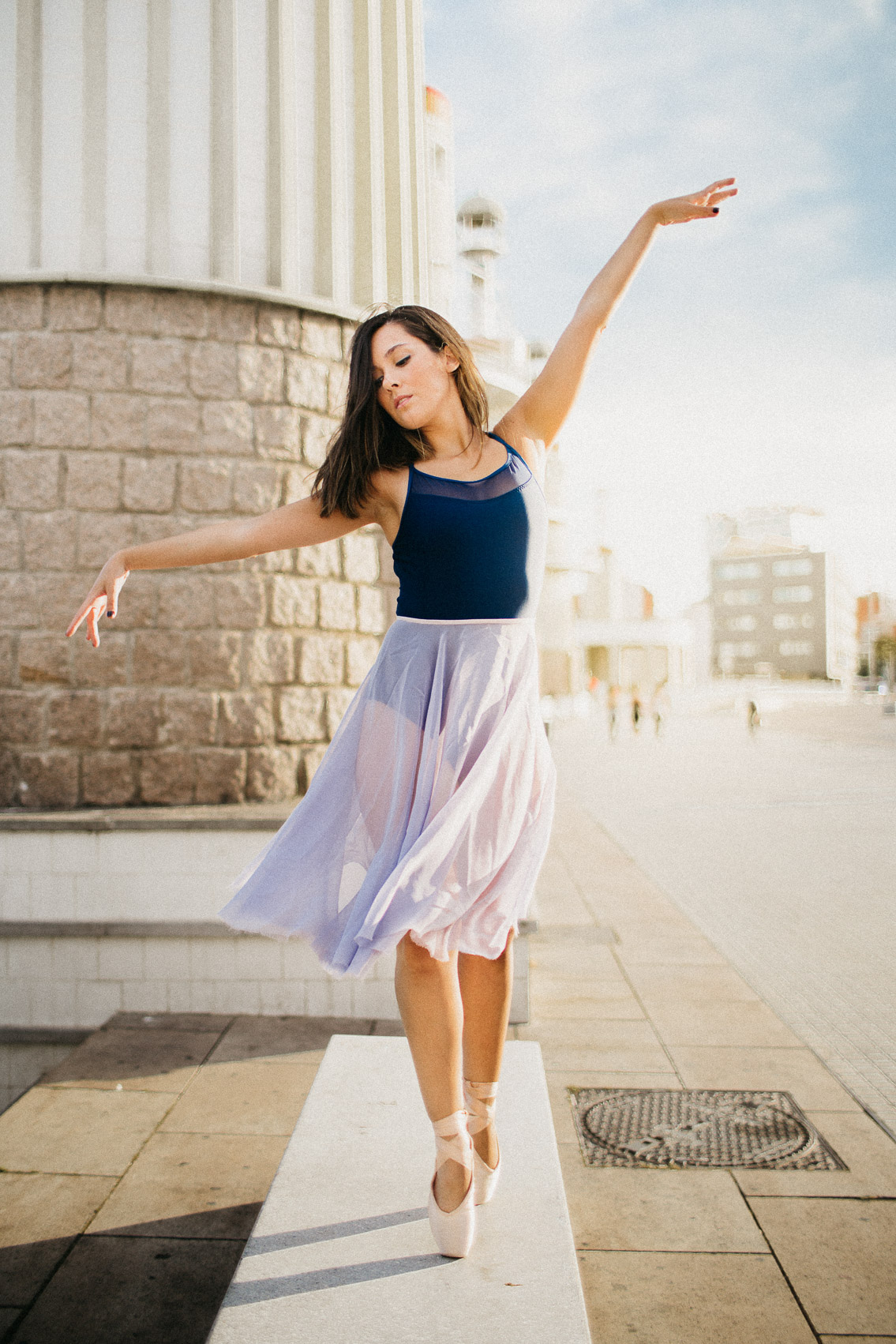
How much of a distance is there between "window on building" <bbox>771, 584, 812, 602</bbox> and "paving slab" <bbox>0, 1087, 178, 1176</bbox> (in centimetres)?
11847

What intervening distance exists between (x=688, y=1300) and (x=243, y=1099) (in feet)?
6.13

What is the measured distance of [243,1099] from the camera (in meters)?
3.68

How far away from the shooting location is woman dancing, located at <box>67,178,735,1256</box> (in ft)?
6.86

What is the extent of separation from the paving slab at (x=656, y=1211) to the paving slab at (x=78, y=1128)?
4.83 feet

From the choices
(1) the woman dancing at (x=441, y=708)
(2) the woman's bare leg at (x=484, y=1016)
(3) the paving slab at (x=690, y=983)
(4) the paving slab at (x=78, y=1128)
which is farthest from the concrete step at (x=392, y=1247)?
(3) the paving slab at (x=690, y=983)

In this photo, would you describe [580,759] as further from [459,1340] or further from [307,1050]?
[459,1340]

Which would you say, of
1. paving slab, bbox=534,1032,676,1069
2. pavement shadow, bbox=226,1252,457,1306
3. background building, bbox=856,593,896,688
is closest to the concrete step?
pavement shadow, bbox=226,1252,457,1306

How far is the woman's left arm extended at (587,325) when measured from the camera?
231 cm

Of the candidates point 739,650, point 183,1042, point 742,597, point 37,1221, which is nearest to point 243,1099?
point 183,1042

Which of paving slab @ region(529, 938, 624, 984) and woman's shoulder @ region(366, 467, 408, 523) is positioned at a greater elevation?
woman's shoulder @ region(366, 467, 408, 523)

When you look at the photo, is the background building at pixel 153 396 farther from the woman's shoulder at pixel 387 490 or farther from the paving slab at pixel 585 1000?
the woman's shoulder at pixel 387 490

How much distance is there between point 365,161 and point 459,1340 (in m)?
5.67

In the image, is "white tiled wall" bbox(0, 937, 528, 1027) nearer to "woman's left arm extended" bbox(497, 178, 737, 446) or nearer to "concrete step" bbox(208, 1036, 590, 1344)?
"concrete step" bbox(208, 1036, 590, 1344)

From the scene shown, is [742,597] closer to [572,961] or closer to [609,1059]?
[572,961]
